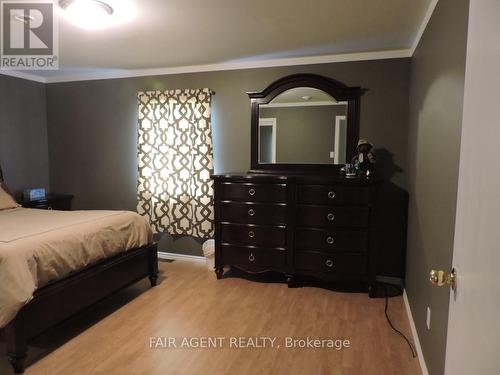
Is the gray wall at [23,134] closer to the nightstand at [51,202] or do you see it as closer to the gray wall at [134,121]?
the gray wall at [134,121]

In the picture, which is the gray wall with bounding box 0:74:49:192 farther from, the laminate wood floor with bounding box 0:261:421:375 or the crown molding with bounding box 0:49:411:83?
the laminate wood floor with bounding box 0:261:421:375

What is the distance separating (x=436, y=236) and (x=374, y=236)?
1190 millimetres

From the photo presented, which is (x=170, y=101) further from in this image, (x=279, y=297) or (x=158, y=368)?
(x=158, y=368)

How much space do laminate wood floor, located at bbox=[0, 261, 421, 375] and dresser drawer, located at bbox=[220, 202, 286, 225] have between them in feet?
2.12

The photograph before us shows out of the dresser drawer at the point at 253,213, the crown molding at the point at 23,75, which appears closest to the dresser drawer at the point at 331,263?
the dresser drawer at the point at 253,213

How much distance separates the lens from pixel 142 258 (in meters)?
3.13

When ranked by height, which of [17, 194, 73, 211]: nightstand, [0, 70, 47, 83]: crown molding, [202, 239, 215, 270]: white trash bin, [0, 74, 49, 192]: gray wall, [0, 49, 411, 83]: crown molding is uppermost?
[0, 49, 411, 83]: crown molding

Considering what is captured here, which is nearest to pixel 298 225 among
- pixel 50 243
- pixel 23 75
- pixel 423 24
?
pixel 423 24

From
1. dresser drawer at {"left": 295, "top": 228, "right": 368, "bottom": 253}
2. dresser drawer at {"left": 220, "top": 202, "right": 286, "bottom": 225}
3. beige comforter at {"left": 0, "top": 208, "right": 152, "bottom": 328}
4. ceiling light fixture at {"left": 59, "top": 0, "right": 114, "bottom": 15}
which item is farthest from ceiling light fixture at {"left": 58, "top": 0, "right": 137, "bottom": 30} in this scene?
dresser drawer at {"left": 295, "top": 228, "right": 368, "bottom": 253}

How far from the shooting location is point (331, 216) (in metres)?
3.03

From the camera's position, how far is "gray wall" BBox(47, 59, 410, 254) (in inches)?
129

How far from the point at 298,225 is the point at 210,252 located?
1.12 meters

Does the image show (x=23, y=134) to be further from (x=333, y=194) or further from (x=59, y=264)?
(x=333, y=194)

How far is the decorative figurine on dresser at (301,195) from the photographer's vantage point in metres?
3.00
